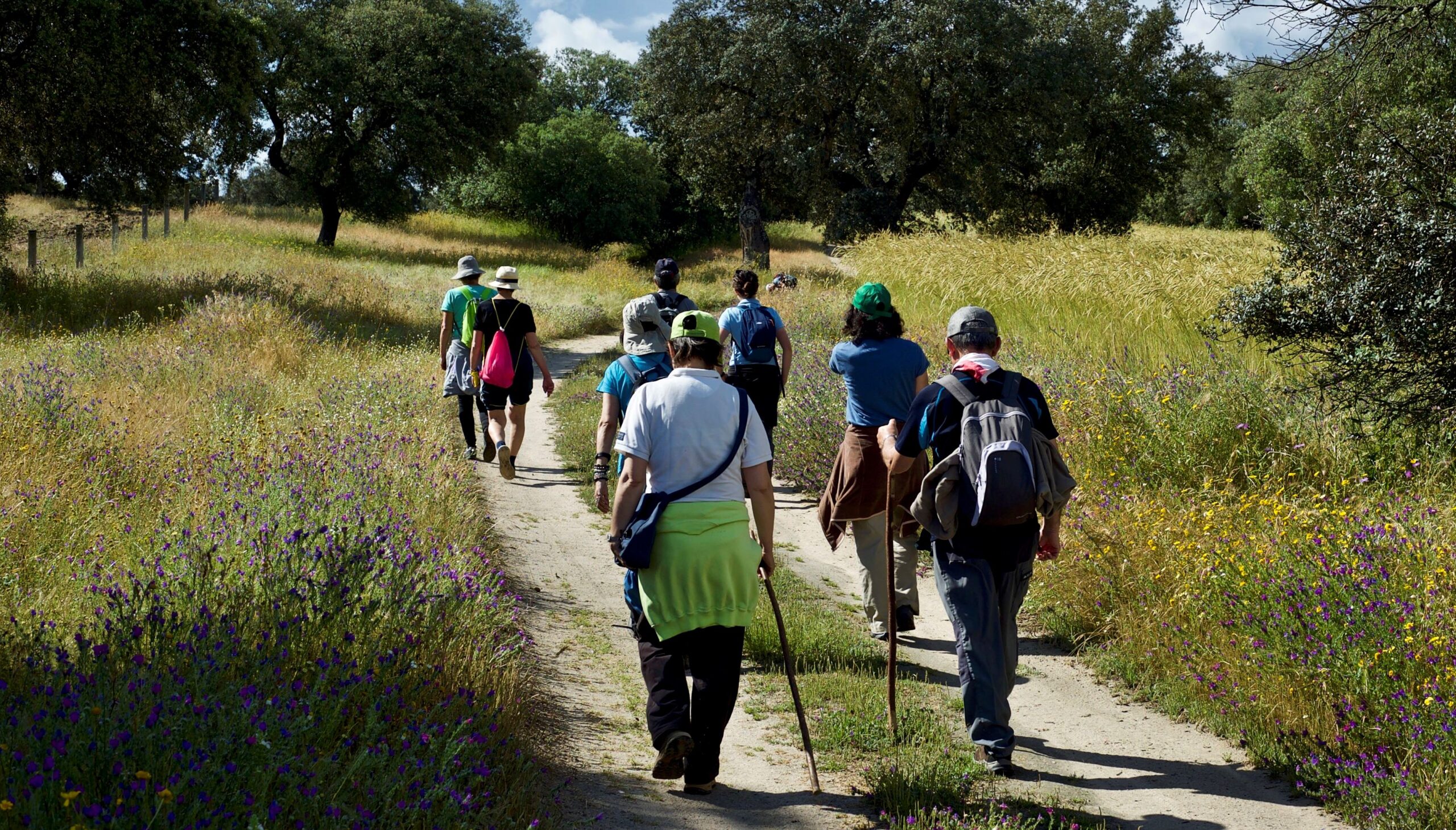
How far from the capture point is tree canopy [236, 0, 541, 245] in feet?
122

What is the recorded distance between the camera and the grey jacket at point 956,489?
14.7ft

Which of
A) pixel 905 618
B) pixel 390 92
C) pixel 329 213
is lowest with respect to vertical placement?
pixel 905 618

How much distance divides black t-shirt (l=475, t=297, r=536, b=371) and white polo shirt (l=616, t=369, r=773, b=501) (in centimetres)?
576

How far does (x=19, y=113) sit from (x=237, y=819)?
18.9m

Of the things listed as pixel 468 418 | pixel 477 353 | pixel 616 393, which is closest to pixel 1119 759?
pixel 616 393

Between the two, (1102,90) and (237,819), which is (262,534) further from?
(1102,90)

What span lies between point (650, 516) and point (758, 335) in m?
4.64

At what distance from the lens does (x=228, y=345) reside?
13.7 metres

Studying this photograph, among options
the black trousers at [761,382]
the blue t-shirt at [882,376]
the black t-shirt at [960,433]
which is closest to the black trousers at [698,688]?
the black t-shirt at [960,433]

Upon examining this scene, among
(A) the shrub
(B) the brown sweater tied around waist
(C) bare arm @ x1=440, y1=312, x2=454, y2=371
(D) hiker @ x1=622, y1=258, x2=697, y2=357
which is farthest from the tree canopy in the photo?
(B) the brown sweater tied around waist

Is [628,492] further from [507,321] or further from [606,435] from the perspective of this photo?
[507,321]

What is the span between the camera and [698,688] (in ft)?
13.8

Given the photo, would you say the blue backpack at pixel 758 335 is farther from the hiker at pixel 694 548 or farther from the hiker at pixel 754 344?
the hiker at pixel 694 548

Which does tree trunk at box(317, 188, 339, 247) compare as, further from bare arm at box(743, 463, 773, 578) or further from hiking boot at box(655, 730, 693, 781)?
hiking boot at box(655, 730, 693, 781)
